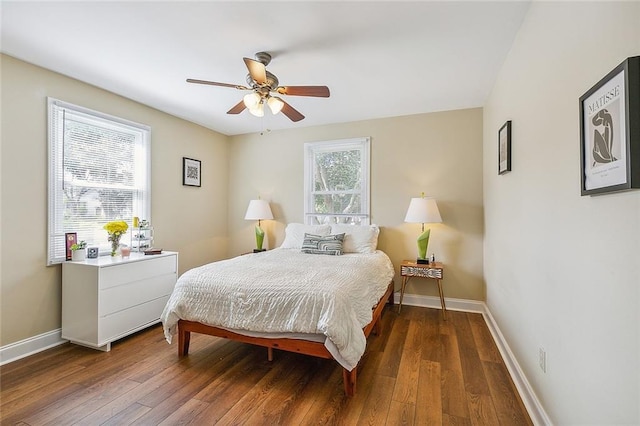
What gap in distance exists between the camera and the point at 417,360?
2.38 meters

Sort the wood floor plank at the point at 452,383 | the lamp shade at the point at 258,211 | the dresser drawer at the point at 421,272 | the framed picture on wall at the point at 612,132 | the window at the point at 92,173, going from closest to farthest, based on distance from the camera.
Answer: the framed picture on wall at the point at 612,132, the wood floor plank at the point at 452,383, the window at the point at 92,173, the dresser drawer at the point at 421,272, the lamp shade at the point at 258,211

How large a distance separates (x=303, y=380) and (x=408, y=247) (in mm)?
2287

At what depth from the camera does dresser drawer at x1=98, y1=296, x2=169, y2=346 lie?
2.54 meters

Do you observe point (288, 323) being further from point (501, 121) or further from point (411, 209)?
point (501, 121)

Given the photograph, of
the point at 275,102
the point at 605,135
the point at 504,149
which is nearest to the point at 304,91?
the point at 275,102

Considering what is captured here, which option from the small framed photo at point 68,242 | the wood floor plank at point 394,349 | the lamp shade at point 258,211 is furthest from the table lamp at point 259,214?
the wood floor plank at point 394,349

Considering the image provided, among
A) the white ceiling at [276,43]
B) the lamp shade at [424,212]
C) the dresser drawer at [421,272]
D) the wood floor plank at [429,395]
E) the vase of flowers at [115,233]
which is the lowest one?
the wood floor plank at [429,395]

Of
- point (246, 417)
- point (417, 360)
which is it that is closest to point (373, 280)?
point (417, 360)

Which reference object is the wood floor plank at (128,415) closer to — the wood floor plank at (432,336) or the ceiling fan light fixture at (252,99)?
the wood floor plank at (432,336)

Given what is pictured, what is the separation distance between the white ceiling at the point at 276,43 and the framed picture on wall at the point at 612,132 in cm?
114

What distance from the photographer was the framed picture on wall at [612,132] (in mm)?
902

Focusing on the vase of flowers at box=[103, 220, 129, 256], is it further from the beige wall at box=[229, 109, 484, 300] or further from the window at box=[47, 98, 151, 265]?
the beige wall at box=[229, 109, 484, 300]

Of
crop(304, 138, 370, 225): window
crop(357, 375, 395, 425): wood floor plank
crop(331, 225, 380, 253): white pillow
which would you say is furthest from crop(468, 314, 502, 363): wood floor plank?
crop(304, 138, 370, 225): window

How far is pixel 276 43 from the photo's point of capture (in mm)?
2209
